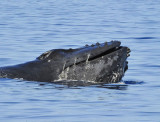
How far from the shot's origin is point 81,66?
12.3 m

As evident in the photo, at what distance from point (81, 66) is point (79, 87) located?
1.24 feet

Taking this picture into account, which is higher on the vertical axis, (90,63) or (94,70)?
(90,63)

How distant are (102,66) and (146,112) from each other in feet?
5.57

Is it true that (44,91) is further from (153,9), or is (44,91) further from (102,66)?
(153,9)

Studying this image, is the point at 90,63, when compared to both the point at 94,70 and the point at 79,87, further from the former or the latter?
the point at 79,87

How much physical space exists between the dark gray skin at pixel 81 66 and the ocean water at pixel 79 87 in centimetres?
17

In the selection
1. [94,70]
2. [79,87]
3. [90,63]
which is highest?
[90,63]

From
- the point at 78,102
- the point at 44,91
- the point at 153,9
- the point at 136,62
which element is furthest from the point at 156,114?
the point at 153,9

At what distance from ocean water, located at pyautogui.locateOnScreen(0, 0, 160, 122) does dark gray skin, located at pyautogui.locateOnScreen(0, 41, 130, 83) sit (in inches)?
6.7

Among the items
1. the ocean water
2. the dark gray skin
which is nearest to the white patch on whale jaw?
the dark gray skin

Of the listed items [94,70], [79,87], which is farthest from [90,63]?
[79,87]

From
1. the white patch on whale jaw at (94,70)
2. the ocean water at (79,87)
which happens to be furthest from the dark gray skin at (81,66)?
the ocean water at (79,87)

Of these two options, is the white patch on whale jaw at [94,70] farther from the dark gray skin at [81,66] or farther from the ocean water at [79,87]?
the ocean water at [79,87]

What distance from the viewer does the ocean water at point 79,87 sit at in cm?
1077
